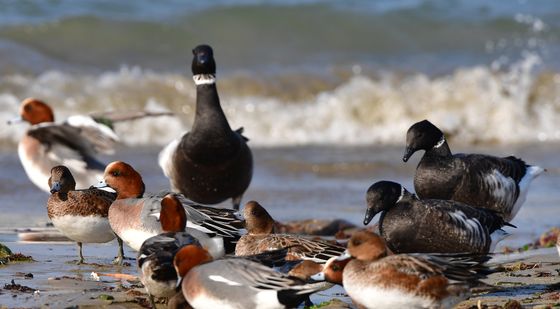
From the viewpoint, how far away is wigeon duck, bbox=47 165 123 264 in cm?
821

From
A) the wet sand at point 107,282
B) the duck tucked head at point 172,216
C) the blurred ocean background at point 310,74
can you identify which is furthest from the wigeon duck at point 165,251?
the blurred ocean background at point 310,74

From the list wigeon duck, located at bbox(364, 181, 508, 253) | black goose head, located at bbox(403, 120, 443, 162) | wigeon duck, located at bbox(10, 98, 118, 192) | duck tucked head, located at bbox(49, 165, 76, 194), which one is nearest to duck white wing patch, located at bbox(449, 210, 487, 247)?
wigeon duck, located at bbox(364, 181, 508, 253)

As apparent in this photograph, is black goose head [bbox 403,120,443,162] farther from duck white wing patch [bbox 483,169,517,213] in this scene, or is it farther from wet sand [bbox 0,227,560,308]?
wet sand [bbox 0,227,560,308]

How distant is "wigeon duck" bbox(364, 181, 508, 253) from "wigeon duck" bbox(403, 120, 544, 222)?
3.35 ft

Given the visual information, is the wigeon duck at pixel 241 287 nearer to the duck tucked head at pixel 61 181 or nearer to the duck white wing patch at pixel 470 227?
the duck white wing patch at pixel 470 227

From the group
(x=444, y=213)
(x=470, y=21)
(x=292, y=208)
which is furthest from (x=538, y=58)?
(x=444, y=213)

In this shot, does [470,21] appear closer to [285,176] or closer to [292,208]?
[285,176]

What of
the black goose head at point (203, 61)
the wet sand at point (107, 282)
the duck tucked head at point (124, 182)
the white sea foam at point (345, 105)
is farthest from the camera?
the white sea foam at point (345, 105)

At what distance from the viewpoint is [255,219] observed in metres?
7.93

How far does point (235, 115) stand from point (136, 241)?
501 inches

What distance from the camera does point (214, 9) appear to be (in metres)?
24.3

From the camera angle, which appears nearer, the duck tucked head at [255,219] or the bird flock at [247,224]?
the bird flock at [247,224]

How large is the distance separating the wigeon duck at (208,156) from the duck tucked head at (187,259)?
444 centimetres

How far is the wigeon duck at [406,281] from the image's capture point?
19.9 feet
